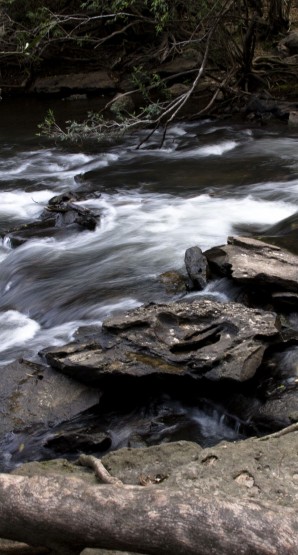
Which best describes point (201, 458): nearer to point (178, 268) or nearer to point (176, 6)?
point (178, 268)

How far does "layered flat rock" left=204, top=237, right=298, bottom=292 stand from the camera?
6.33m

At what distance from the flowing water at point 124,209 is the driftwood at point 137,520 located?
8.76 ft

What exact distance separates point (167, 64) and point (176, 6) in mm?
4702

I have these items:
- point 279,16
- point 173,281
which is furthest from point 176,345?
point 279,16

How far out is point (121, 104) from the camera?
51.4 feet

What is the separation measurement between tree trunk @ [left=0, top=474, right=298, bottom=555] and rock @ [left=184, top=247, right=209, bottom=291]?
14.3 feet

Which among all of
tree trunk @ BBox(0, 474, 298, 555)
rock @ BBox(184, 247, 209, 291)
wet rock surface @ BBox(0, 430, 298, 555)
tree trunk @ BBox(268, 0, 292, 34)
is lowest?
rock @ BBox(184, 247, 209, 291)

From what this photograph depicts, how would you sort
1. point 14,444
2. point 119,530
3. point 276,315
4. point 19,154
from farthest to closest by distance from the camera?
point 19,154, point 276,315, point 14,444, point 119,530

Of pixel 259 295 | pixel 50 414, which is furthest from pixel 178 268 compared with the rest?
pixel 50 414

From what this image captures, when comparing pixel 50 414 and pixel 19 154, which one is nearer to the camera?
pixel 50 414

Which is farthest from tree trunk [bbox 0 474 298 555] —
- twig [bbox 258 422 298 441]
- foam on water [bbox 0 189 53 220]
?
foam on water [bbox 0 189 53 220]

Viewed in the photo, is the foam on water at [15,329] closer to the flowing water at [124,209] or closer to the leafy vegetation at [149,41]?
the flowing water at [124,209]

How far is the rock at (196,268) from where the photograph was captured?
6.94 m

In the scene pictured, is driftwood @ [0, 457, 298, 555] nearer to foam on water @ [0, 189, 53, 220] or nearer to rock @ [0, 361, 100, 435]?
rock @ [0, 361, 100, 435]
